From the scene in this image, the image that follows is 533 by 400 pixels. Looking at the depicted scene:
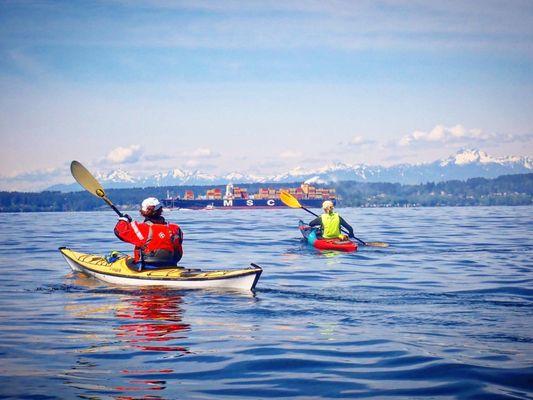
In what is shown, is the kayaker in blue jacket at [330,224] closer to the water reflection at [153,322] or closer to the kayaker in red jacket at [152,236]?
the kayaker in red jacket at [152,236]

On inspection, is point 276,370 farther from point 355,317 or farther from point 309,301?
point 309,301

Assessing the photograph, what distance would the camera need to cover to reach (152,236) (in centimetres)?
1520

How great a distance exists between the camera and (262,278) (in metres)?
18.2

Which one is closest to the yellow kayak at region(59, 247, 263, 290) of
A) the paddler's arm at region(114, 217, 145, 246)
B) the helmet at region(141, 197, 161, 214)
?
the paddler's arm at region(114, 217, 145, 246)

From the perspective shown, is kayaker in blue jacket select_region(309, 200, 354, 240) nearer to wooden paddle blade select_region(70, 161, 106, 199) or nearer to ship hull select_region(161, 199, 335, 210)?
wooden paddle blade select_region(70, 161, 106, 199)

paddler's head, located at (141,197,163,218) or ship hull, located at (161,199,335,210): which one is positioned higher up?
paddler's head, located at (141,197,163,218)

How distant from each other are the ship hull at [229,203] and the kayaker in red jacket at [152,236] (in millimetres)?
127976

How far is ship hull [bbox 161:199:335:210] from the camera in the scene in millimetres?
145750

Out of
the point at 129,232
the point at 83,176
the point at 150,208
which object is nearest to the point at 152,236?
the point at 129,232

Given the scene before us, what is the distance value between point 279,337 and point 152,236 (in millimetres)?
5574

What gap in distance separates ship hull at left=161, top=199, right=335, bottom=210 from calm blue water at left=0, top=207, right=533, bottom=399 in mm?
126766

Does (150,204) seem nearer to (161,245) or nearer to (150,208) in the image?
(150,208)

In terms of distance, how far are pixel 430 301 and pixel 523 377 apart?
5887 millimetres

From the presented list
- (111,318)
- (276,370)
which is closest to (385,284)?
(111,318)
